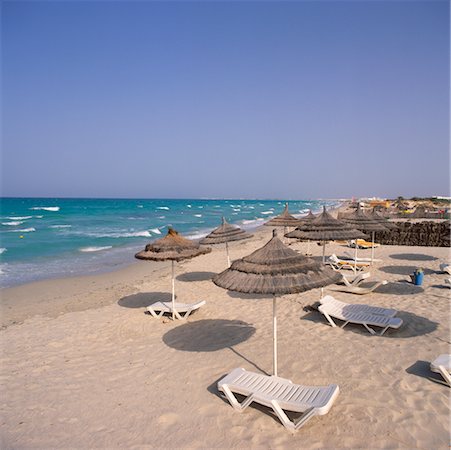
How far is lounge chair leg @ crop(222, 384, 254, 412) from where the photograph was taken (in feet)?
13.5

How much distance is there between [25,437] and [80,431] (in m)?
0.65

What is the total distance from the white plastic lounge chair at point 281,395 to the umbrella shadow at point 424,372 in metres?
1.61

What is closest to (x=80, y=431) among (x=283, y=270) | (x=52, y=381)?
(x=52, y=381)

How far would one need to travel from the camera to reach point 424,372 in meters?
4.82

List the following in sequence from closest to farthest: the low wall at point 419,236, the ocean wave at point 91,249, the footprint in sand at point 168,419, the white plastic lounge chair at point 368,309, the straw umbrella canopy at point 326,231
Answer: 1. the footprint in sand at point 168,419
2. the white plastic lounge chair at point 368,309
3. the straw umbrella canopy at point 326,231
4. the low wall at point 419,236
5. the ocean wave at point 91,249

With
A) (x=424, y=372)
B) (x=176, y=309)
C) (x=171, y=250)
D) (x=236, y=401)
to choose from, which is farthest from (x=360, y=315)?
(x=171, y=250)

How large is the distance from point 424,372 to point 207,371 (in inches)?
126

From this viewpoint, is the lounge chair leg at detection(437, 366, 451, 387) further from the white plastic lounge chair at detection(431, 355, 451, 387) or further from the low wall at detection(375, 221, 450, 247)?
the low wall at detection(375, 221, 450, 247)

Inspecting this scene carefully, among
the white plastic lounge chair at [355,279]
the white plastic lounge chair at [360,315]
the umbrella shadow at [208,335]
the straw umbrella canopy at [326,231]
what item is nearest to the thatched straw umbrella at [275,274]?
the umbrella shadow at [208,335]

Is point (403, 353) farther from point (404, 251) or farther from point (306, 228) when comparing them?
point (404, 251)

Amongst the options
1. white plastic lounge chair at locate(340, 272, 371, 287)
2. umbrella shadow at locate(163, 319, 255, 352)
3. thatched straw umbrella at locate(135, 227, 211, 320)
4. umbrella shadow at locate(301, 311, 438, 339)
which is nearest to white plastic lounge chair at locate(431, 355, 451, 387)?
umbrella shadow at locate(301, 311, 438, 339)

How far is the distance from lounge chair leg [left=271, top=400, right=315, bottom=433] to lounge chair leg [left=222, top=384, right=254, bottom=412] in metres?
0.34

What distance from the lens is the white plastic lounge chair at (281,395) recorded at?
3738 mm

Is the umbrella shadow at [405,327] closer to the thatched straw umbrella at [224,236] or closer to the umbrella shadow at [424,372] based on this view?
the umbrella shadow at [424,372]
